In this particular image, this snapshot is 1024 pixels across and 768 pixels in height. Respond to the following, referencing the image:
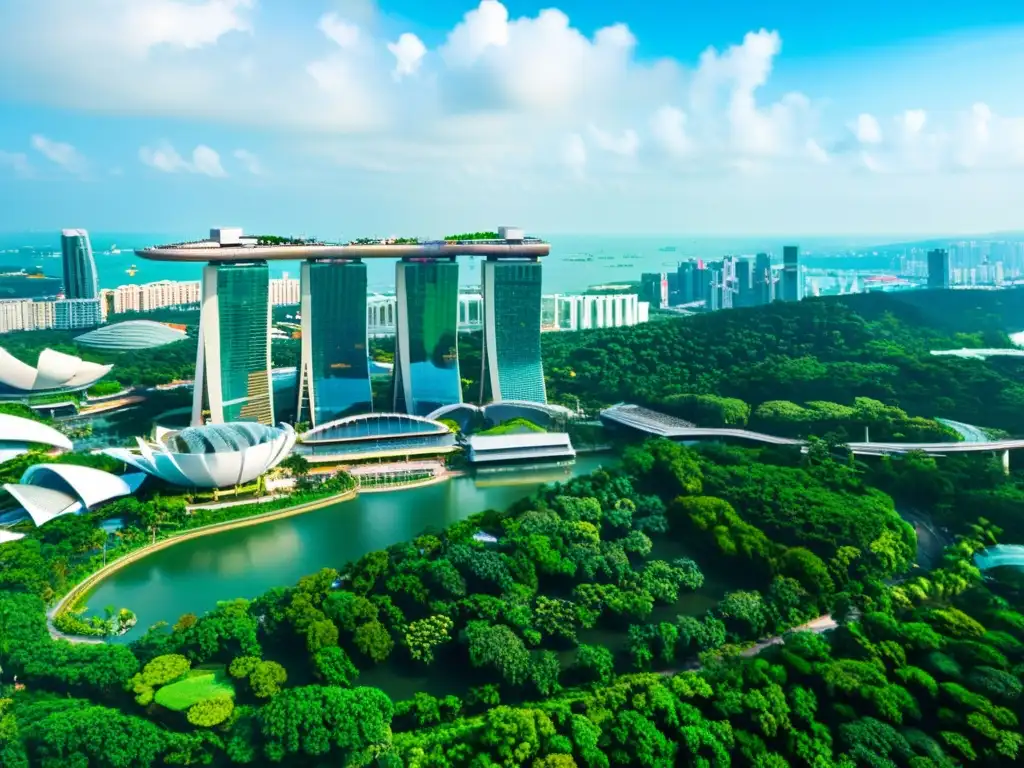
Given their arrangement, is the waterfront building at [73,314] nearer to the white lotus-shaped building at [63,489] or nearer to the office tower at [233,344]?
the office tower at [233,344]

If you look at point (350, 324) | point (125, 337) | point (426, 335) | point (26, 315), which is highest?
point (26, 315)

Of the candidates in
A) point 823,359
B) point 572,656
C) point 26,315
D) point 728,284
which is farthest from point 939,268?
point 26,315

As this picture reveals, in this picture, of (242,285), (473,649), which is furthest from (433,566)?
(242,285)

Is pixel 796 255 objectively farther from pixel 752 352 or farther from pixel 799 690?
pixel 799 690

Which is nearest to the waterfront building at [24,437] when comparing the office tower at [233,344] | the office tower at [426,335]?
the office tower at [233,344]

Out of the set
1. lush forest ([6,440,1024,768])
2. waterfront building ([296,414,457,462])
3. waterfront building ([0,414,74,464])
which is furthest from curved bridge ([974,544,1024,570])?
waterfront building ([0,414,74,464])

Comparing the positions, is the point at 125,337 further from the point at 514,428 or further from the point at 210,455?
the point at 210,455
